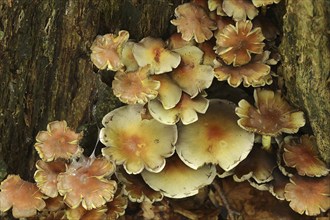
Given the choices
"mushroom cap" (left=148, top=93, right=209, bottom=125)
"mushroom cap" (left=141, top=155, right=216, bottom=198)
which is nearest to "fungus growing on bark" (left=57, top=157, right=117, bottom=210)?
"mushroom cap" (left=141, top=155, right=216, bottom=198)

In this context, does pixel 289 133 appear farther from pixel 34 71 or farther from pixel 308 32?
pixel 34 71

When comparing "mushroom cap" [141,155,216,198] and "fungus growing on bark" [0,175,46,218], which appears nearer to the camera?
"fungus growing on bark" [0,175,46,218]

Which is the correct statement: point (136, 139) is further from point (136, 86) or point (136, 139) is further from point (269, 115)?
point (269, 115)

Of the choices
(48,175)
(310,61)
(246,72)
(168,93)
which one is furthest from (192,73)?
(48,175)

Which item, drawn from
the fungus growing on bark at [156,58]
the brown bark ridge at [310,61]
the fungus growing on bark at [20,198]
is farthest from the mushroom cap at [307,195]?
the fungus growing on bark at [20,198]

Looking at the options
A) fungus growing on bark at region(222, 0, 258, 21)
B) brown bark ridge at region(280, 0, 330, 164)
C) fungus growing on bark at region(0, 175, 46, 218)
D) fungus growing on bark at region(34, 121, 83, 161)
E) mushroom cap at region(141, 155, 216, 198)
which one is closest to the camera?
brown bark ridge at region(280, 0, 330, 164)

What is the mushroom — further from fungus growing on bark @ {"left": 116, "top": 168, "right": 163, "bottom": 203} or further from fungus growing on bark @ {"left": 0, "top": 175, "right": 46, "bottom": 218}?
fungus growing on bark @ {"left": 0, "top": 175, "right": 46, "bottom": 218}

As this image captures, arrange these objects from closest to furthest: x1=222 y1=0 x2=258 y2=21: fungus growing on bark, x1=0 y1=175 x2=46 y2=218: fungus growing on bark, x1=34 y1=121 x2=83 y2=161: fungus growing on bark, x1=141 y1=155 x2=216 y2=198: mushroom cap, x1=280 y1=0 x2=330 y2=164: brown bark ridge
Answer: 1. x1=280 y1=0 x2=330 y2=164: brown bark ridge
2. x1=222 y1=0 x2=258 y2=21: fungus growing on bark
3. x1=34 y1=121 x2=83 y2=161: fungus growing on bark
4. x1=0 y1=175 x2=46 y2=218: fungus growing on bark
5. x1=141 y1=155 x2=216 y2=198: mushroom cap

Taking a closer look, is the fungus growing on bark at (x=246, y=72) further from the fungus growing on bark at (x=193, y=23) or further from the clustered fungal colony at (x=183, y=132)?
the fungus growing on bark at (x=193, y=23)
